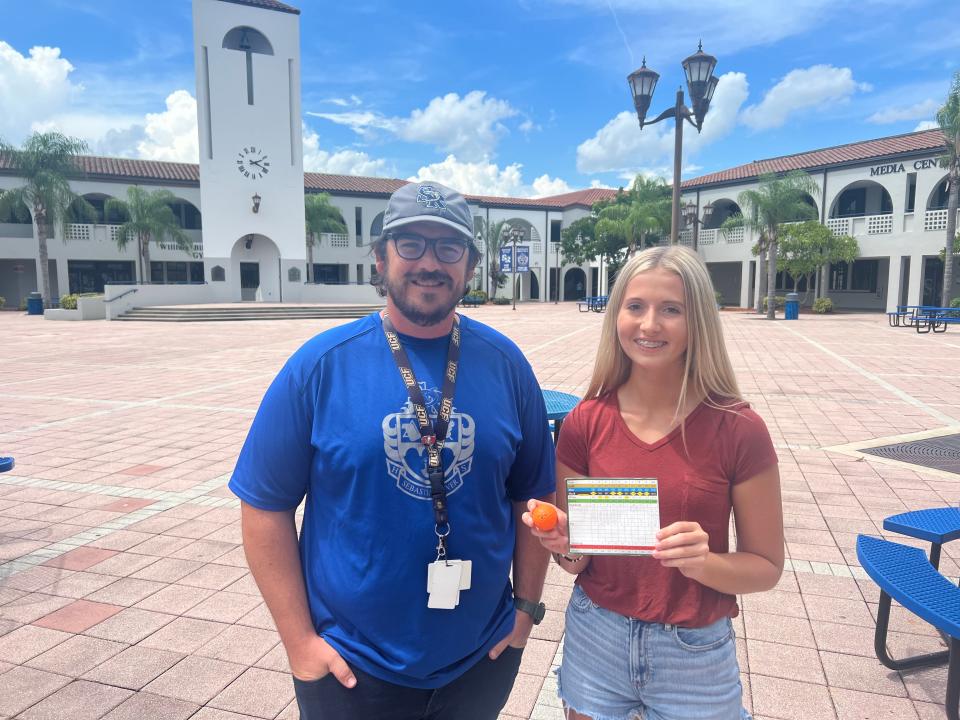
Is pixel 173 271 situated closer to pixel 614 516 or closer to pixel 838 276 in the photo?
pixel 838 276

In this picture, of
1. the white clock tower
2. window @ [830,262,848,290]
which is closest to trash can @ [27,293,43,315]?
the white clock tower

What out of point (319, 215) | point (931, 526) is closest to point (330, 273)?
point (319, 215)

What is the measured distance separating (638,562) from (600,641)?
0.24 metres

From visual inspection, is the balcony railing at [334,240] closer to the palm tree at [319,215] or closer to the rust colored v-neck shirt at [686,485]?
the palm tree at [319,215]

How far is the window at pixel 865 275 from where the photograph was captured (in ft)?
116

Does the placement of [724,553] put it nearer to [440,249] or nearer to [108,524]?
[440,249]

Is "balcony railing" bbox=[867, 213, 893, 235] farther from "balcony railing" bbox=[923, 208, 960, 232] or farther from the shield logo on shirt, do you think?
the shield logo on shirt

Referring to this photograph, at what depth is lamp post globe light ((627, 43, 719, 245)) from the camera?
34.7ft

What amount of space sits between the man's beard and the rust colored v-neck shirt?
1.86ft

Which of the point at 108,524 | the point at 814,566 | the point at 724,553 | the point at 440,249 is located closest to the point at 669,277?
the point at 440,249

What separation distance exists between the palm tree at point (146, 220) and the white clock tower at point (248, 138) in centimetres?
449

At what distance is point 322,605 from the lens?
5.29 feet

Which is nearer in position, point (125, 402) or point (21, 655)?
point (21, 655)

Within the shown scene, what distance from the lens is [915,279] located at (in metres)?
30.2
